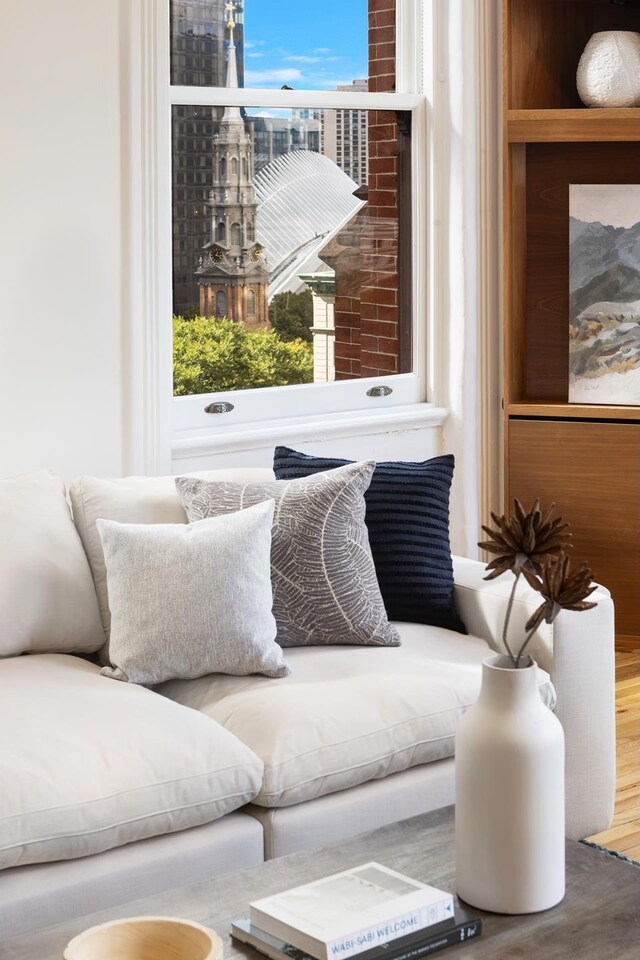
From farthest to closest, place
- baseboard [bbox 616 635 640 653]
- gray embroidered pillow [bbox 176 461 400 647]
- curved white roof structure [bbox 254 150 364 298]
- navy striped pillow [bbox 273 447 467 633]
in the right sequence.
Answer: baseboard [bbox 616 635 640 653]
curved white roof structure [bbox 254 150 364 298]
navy striped pillow [bbox 273 447 467 633]
gray embroidered pillow [bbox 176 461 400 647]

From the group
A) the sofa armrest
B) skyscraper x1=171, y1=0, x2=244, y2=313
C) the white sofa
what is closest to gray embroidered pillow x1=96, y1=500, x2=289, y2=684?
the white sofa

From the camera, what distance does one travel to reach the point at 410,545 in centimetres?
302

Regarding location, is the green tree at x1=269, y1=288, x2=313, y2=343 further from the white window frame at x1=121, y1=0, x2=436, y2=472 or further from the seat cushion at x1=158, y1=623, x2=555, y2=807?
the seat cushion at x1=158, y1=623, x2=555, y2=807

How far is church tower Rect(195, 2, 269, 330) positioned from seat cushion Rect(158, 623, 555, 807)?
1.53 meters

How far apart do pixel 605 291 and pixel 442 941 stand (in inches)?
124

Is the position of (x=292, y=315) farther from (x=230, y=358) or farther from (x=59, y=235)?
(x=59, y=235)

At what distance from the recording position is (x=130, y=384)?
141 inches

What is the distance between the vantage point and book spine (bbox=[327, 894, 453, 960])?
5.00 feet

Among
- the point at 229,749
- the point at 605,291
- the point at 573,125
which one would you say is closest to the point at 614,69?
the point at 573,125

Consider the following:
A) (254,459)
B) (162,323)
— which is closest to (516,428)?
(254,459)

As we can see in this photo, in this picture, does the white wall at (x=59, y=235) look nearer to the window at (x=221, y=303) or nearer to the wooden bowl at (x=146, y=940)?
the window at (x=221, y=303)

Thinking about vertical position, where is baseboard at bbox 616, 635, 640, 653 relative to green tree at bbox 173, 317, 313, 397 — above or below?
below

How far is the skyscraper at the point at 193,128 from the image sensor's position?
375 centimetres

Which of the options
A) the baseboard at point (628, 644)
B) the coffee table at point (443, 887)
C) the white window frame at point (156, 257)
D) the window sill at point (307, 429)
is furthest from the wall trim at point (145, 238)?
the coffee table at point (443, 887)
